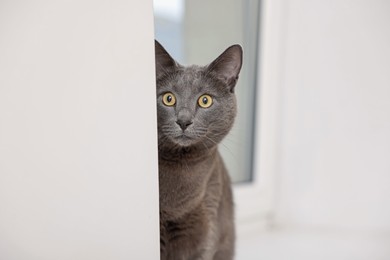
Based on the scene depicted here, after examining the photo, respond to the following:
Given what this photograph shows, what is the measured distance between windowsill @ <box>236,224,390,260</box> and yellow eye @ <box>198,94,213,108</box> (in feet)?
1.82

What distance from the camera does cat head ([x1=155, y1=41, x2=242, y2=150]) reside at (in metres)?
0.74

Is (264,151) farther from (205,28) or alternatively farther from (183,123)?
(183,123)

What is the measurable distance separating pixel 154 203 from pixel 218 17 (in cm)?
63

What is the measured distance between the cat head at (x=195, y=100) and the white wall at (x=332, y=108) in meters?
0.34

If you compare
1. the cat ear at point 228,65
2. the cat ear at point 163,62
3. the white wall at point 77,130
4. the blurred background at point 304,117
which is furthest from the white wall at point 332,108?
the white wall at point 77,130

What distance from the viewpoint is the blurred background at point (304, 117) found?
984mm

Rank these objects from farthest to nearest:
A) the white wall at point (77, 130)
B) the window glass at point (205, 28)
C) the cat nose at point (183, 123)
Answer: the window glass at point (205, 28)
the cat nose at point (183, 123)
the white wall at point (77, 130)

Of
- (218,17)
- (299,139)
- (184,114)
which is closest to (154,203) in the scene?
(184,114)

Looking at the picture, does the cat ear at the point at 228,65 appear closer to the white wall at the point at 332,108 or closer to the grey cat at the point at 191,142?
the grey cat at the point at 191,142

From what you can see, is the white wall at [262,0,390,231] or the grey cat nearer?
the grey cat

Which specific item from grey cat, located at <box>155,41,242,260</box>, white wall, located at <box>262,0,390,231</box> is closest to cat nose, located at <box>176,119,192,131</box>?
grey cat, located at <box>155,41,242,260</box>

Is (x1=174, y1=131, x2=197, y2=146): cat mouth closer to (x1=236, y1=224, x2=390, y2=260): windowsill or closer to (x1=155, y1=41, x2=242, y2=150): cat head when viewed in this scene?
(x1=155, y1=41, x2=242, y2=150): cat head

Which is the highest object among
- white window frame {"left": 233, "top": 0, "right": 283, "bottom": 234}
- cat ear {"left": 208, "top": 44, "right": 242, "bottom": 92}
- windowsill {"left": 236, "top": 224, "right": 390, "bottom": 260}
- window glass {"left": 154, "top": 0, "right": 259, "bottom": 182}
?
window glass {"left": 154, "top": 0, "right": 259, "bottom": 182}

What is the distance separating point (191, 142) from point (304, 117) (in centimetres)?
55
